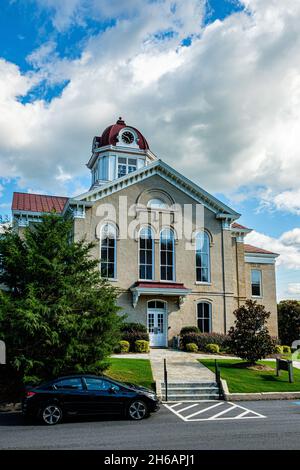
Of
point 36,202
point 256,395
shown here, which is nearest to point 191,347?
point 256,395

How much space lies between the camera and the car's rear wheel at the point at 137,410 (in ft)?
43.7

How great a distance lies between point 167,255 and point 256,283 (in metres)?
9.38

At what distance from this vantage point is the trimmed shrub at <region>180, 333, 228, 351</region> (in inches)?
1086

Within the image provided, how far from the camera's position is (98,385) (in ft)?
44.3

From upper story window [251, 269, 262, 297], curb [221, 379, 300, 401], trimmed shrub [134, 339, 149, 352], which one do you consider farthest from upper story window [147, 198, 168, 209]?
curb [221, 379, 300, 401]

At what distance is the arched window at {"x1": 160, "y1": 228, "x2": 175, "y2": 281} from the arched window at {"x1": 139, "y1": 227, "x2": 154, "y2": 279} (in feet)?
2.36

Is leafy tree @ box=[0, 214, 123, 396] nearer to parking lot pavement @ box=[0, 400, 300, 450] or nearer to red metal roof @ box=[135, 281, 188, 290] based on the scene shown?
parking lot pavement @ box=[0, 400, 300, 450]

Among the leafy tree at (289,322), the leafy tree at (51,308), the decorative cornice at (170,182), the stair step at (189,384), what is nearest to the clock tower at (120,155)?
the decorative cornice at (170,182)

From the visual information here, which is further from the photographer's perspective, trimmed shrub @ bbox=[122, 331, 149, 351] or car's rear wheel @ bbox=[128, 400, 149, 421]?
trimmed shrub @ bbox=[122, 331, 149, 351]

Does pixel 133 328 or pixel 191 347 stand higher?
pixel 133 328

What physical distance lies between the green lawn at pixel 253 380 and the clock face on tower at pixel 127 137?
2161cm

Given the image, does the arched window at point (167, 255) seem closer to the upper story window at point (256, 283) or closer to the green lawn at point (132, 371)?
the upper story window at point (256, 283)

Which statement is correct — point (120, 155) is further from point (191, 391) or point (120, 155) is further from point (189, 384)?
point (191, 391)
